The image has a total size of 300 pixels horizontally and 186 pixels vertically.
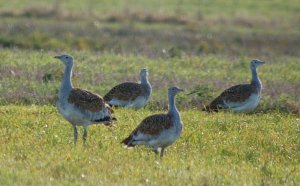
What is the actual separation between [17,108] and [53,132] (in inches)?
86.8

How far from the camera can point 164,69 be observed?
20.9 meters

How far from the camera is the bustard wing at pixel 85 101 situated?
446 inches

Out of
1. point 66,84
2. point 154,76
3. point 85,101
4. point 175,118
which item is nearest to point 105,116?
point 85,101

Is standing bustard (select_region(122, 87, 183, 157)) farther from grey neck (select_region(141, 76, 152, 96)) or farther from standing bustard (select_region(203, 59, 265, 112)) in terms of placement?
grey neck (select_region(141, 76, 152, 96))

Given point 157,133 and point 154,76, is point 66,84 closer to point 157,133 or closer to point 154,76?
point 157,133

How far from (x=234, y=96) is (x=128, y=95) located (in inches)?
72.8

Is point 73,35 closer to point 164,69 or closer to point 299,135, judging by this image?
point 164,69

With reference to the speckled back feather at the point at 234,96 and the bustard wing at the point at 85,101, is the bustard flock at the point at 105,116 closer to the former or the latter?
the bustard wing at the point at 85,101

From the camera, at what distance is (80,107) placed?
1130 centimetres

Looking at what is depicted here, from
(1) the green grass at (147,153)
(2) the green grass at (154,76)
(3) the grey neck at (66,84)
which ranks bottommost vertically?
(2) the green grass at (154,76)

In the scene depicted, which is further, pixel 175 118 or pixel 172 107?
pixel 172 107

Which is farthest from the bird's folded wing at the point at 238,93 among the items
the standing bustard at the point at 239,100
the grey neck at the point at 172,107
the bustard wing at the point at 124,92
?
the grey neck at the point at 172,107

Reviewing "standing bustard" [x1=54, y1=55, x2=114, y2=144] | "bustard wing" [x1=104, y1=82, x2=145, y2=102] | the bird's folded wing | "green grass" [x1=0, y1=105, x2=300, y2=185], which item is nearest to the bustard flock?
"standing bustard" [x1=54, y1=55, x2=114, y2=144]

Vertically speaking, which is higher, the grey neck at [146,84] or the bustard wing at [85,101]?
the bustard wing at [85,101]
